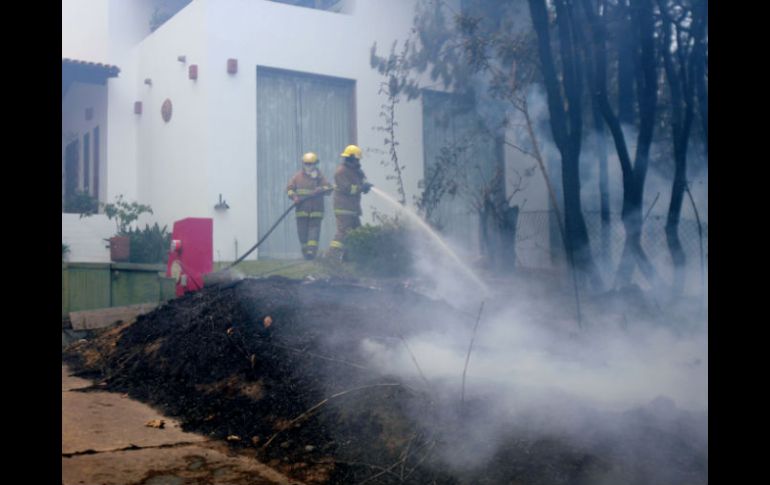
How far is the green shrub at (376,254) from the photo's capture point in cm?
838

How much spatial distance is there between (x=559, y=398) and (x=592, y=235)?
612 cm

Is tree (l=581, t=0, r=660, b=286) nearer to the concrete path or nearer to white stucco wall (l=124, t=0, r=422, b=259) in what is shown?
white stucco wall (l=124, t=0, r=422, b=259)

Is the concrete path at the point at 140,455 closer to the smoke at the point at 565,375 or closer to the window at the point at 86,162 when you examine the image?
the smoke at the point at 565,375

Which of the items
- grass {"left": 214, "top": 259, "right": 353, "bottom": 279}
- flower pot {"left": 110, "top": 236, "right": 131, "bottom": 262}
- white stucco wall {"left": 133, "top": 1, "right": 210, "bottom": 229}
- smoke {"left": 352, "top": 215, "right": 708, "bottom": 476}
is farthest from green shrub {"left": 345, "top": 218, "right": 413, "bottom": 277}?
flower pot {"left": 110, "top": 236, "right": 131, "bottom": 262}

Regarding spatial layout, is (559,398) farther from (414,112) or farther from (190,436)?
(414,112)

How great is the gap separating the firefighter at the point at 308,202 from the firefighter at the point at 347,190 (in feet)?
0.77

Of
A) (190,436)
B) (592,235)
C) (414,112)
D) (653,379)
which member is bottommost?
(190,436)

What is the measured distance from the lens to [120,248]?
10.2 meters

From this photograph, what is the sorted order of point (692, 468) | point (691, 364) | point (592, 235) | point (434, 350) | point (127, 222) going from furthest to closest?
point (127, 222) → point (592, 235) → point (434, 350) → point (691, 364) → point (692, 468)

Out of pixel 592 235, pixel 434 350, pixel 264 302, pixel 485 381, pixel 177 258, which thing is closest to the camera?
pixel 485 381

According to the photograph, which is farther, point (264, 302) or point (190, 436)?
point (264, 302)

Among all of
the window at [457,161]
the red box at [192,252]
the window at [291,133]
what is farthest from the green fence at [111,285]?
the window at [457,161]

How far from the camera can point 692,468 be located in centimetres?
→ 300

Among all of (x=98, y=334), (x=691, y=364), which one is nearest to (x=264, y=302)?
(x=98, y=334)
